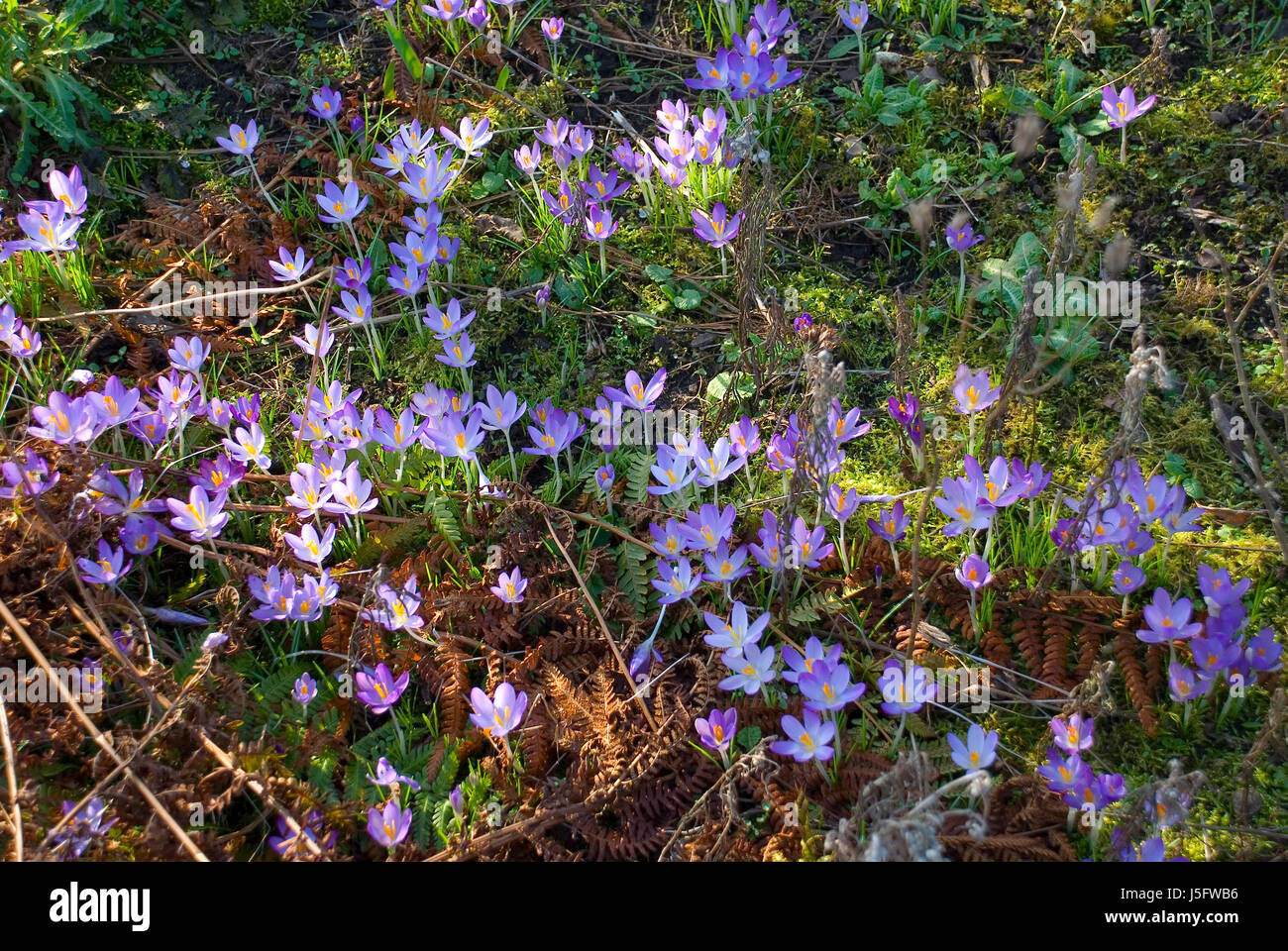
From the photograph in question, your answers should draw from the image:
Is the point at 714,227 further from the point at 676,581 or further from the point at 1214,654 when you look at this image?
the point at 1214,654

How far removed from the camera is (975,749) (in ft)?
7.48

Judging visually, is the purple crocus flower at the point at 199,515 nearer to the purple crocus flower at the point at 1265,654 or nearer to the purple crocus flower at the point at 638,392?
the purple crocus flower at the point at 638,392

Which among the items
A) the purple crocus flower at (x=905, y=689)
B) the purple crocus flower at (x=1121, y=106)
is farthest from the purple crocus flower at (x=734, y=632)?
the purple crocus flower at (x=1121, y=106)

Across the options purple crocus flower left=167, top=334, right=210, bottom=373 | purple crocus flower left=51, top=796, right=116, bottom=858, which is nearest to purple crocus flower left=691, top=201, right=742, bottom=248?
purple crocus flower left=167, top=334, right=210, bottom=373

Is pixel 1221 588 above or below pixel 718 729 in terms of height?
above

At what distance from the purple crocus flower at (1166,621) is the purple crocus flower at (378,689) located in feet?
5.37

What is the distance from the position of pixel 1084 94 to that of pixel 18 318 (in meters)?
3.45

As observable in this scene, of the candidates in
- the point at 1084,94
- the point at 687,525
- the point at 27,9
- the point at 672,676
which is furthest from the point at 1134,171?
the point at 27,9

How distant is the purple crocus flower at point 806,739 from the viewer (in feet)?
7.51

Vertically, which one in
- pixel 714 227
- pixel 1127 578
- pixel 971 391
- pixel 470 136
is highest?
pixel 470 136

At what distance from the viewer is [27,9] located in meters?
Answer: 3.76

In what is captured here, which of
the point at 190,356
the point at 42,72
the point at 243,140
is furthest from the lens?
the point at 42,72

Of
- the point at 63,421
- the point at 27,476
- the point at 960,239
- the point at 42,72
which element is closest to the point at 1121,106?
the point at 960,239

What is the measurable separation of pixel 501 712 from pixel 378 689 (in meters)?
0.30
